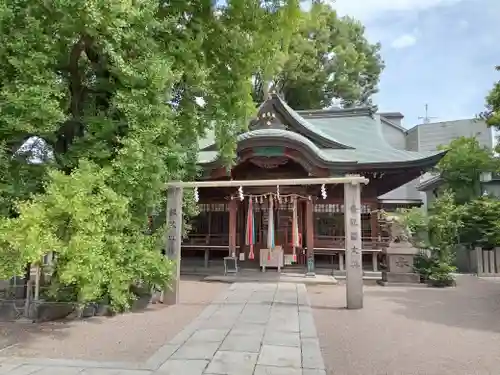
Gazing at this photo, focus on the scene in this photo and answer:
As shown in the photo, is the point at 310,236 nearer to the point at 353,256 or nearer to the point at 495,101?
the point at 353,256

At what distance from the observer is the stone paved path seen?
12.2 ft

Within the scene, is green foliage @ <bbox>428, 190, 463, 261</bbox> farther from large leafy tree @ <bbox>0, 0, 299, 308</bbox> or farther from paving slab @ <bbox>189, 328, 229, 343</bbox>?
Answer: paving slab @ <bbox>189, 328, 229, 343</bbox>

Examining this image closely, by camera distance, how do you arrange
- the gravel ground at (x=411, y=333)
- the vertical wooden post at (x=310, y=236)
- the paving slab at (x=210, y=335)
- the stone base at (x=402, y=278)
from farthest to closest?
the vertical wooden post at (x=310, y=236), the stone base at (x=402, y=278), the paving slab at (x=210, y=335), the gravel ground at (x=411, y=333)

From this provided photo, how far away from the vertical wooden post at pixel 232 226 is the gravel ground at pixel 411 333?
4.33 metres

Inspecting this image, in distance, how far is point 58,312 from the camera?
6273mm

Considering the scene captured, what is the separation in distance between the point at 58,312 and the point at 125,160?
3.16 metres

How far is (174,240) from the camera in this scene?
7707 mm

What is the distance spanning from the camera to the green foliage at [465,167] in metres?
16.5

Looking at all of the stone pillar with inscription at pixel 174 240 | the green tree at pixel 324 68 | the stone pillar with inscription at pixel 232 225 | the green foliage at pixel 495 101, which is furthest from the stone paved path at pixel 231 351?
the green tree at pixel 324 68

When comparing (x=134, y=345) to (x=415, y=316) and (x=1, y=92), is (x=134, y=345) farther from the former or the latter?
(x=415, y=316)

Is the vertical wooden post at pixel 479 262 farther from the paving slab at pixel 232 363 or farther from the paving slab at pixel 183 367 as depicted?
the paving slab at pixel 183 367

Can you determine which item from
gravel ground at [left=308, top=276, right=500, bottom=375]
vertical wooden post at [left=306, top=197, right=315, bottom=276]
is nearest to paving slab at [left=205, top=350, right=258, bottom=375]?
gravel ground at [left=308, top=276, right=500, bottom=375]

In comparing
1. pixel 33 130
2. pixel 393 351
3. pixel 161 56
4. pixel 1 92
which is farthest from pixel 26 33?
pixel 393 351

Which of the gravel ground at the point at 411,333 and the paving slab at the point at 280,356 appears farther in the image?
the gravel ground at the point at 411,333
